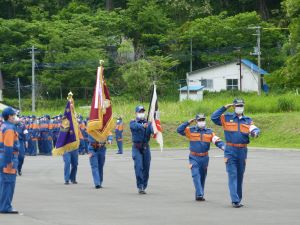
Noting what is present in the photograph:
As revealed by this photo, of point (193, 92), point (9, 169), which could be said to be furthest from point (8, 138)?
point (193, 92)

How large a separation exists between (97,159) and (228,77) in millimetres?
55771

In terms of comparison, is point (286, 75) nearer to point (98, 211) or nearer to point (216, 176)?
point (216, 176)

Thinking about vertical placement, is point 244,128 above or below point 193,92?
above

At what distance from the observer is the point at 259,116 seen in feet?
187

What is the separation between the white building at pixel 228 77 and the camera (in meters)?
77.7

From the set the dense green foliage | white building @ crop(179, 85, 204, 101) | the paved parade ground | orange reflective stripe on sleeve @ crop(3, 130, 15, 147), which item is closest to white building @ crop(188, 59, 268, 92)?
white building @ crop(179, 85, 204, 101)

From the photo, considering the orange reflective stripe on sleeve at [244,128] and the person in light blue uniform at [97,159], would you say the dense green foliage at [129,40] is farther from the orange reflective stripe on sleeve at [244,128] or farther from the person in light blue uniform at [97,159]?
the orange reflective stripe on sleeve at [244,128]

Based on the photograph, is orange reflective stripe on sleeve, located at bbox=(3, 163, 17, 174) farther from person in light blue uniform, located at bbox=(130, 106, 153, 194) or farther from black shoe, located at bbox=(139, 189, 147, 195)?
person in light blue uniform, located at bbox=(130, 106, 153, 194)

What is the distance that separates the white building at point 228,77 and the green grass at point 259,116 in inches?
444

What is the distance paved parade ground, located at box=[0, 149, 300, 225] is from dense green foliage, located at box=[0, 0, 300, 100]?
4403 centimetres

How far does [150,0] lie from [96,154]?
61.0 m

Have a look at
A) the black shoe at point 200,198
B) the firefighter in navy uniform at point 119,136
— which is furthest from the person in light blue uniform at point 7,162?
the firefighter in navy uniform at point 119,136

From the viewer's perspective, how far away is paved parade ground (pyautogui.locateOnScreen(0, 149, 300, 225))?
1611cm

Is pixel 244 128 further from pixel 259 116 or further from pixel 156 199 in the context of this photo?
pixel 259 116
